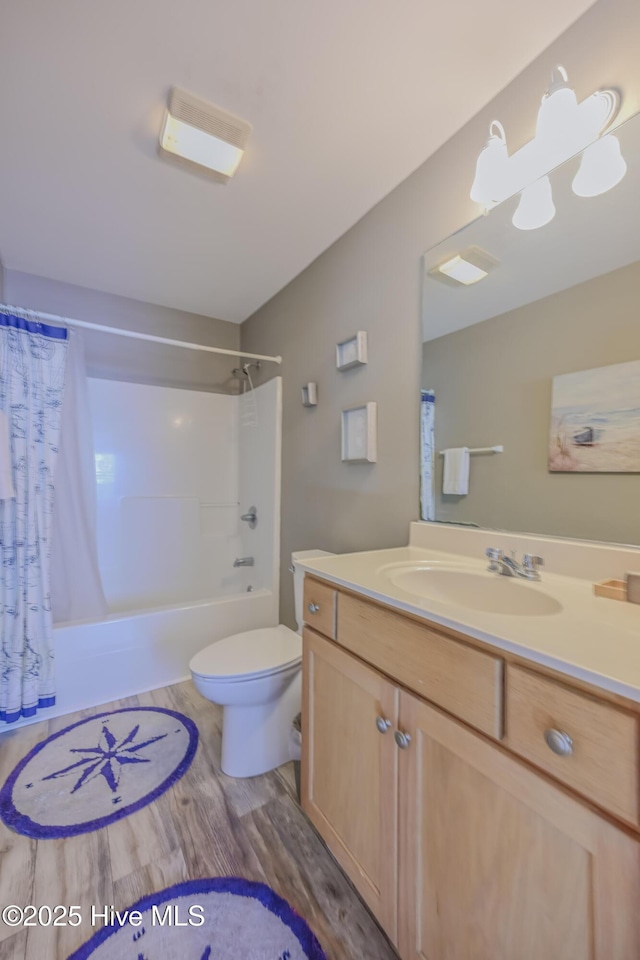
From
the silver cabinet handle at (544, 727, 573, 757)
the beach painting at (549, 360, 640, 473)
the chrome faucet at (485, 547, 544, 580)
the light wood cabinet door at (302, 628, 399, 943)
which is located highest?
the beach painting at (549, 360, 640, 473)

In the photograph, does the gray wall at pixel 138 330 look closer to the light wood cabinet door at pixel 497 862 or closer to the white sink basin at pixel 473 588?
the white sink basin at pixel 473 588

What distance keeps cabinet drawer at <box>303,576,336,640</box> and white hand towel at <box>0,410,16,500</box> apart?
1348 mm

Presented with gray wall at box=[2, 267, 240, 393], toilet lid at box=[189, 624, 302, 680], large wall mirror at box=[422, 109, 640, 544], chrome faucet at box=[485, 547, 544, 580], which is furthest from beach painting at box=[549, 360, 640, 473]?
gray wall at box=[2, 267, 240, 393]

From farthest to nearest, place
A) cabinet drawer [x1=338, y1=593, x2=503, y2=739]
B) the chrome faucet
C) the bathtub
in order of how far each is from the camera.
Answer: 1. the bathtub
2. the chrome faucet
3. cabinet drawer [x1=338, y1=593, x2=503, y2=739]

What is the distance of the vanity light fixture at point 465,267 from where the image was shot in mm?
1243

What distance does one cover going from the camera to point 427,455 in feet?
4.67

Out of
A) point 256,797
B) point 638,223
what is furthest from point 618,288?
point 256,797

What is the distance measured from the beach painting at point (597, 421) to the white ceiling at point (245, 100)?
0.93 meters

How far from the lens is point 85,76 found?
1.14 m

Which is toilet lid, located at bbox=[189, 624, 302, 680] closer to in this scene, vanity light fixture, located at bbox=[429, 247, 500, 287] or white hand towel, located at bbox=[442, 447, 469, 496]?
white hand towel, located at bbox=[442, 447, 469, 496]

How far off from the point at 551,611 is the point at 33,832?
1673 millimetres

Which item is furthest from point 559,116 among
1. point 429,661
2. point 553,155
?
point 429,661

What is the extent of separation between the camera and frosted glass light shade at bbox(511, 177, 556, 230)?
1066mm

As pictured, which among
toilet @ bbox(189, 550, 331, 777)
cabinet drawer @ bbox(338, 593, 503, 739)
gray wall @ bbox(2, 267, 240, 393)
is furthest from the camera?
gray wall @ bbox(2, 267, 240, 393)
